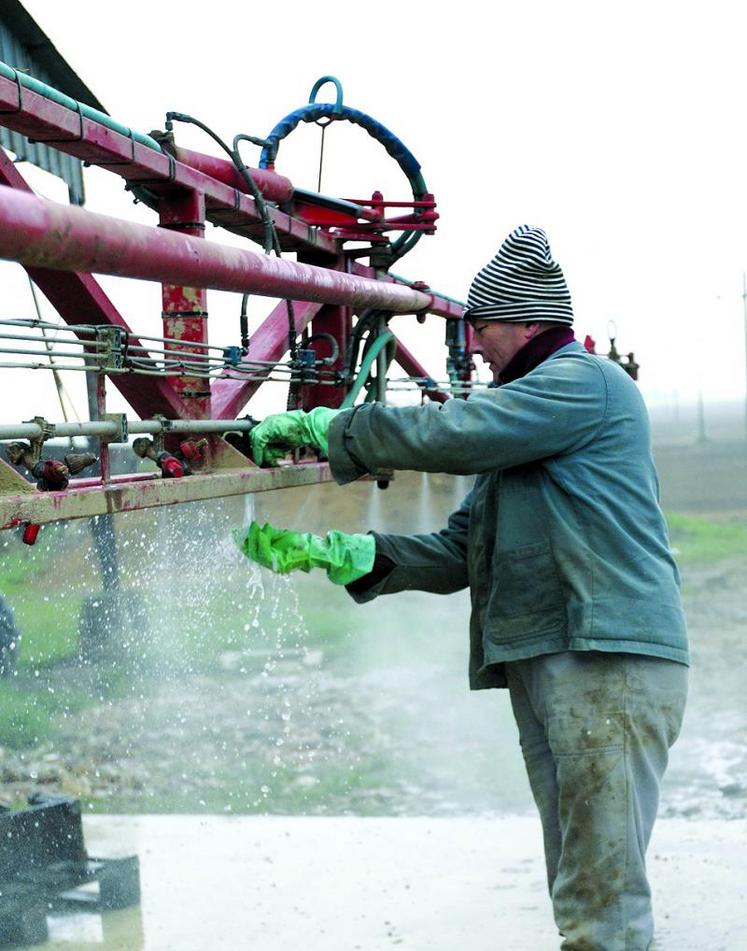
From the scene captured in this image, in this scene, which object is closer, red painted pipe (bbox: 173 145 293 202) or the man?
the man

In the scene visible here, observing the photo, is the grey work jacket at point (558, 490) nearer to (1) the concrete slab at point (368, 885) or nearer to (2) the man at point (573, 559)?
(2) the man at point (573, 559)

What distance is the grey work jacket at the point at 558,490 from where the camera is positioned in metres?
2.95

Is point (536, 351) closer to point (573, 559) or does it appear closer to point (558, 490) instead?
point (558, 490)

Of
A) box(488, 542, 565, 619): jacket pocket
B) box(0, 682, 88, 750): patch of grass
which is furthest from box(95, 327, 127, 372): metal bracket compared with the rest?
box(0, 682, 88, 750): patch of grass

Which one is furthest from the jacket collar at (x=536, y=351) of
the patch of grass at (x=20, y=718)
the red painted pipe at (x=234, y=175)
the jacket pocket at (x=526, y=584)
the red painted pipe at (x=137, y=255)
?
the patch of grass at (x=20, y=718)

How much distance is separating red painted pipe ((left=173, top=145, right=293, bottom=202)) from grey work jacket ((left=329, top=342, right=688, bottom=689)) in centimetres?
110

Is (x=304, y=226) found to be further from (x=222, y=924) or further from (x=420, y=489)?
(x=222, y=924)

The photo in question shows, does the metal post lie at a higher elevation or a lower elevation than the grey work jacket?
higher

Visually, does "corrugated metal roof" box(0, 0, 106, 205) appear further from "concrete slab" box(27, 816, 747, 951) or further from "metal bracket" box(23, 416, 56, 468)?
"metal bracket" box(23, 416, 56, 468)

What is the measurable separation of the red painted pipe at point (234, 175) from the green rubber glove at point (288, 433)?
29.0 inches

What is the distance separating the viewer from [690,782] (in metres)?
12.3

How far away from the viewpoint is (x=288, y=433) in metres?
3.35

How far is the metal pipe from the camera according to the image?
2.79m

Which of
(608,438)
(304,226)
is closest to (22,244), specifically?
(608,438)
